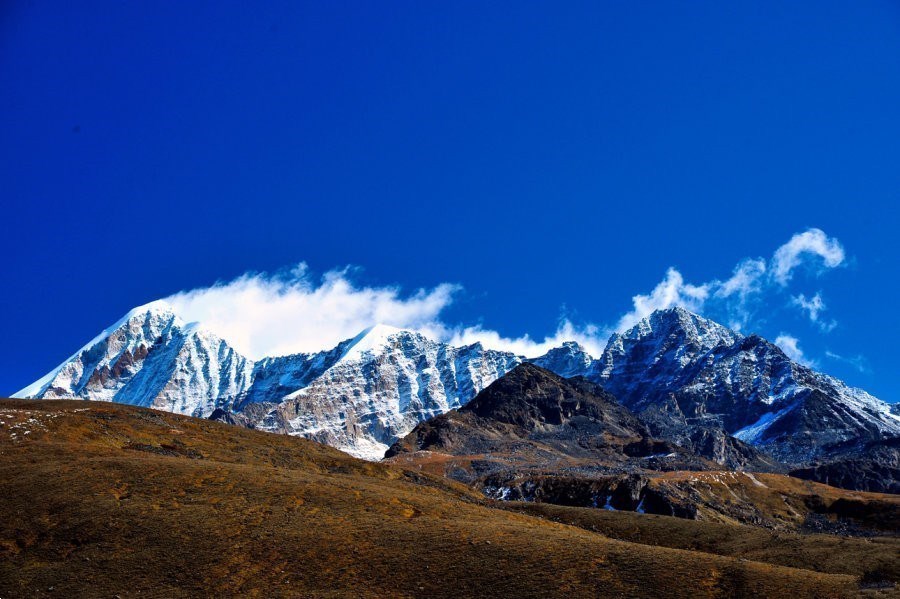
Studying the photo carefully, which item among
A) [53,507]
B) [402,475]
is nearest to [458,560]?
[53,507]

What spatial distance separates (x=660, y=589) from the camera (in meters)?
45.7

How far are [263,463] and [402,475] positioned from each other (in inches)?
979

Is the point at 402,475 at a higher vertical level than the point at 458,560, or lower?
higher

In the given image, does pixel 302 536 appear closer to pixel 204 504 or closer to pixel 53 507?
pixel 204 504

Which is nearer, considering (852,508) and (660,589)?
(660,589)

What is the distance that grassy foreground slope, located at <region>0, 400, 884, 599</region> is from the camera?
45.8 metres

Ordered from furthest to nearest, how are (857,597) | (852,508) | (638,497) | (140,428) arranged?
(852,508) → (638,497) → (140,428) → (857,597)

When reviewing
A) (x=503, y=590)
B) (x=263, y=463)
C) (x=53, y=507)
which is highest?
(x=263, y=463)

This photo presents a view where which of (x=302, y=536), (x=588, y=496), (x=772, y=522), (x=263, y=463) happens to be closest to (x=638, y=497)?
(x=588, y=496)

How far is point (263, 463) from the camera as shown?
88.3 metres

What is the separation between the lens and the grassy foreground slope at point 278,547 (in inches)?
1805

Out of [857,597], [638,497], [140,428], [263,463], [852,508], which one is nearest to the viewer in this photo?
[857,597]

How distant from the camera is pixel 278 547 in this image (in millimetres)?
51000

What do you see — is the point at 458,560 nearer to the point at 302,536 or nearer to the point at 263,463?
the point at 302,536
